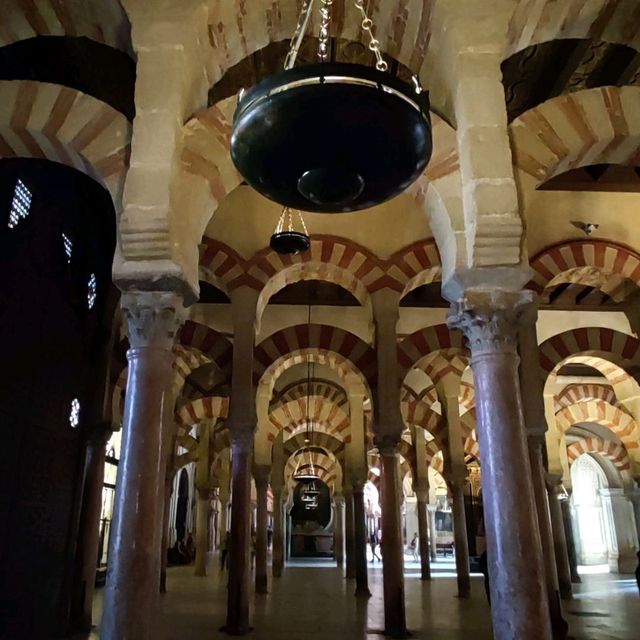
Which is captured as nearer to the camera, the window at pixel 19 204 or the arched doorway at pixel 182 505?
the window at pixel 19 204

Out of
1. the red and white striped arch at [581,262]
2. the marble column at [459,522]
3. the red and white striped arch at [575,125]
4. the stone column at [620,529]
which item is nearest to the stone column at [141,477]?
the red and white striped arch at [575,125]

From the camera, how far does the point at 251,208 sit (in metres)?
6.80

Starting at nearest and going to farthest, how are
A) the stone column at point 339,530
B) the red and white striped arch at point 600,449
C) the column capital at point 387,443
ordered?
the column capital at point 387,443 < the stone column at point 339,530 < the red and white striped arch at point 600,449

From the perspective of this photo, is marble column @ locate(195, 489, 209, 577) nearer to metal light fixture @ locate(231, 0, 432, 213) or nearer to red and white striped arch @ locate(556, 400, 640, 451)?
red and white striped arch @ locate(556, 400, 640, 451)

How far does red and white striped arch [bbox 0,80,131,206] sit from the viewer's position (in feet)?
12.6

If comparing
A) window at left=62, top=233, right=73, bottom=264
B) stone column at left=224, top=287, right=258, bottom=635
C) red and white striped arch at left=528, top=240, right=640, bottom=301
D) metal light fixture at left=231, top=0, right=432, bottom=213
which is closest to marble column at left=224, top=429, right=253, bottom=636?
stone column at left=224, top=287, right=258, bottom=635

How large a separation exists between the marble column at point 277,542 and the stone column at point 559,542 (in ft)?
16.9

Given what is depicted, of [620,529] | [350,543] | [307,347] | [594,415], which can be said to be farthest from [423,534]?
[620,529]

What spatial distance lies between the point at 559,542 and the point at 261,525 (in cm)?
484

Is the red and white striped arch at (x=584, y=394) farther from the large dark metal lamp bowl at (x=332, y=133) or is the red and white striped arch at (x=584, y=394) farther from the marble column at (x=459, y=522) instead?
the large dark metal lamp bowl at (x=332, y=133)

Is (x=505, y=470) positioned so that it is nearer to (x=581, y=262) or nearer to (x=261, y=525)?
(x=581, y=262)

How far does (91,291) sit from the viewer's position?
6.59m

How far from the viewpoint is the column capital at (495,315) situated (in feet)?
11.7

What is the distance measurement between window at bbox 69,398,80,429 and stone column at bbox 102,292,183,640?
294cm
